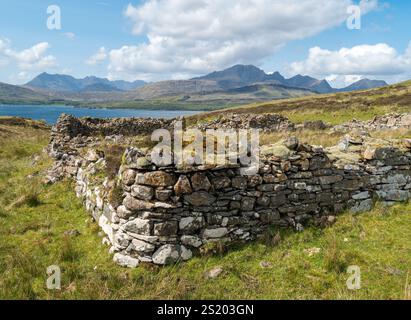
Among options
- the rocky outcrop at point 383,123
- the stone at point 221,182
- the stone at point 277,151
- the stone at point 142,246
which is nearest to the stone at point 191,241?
the stone at point 142,246

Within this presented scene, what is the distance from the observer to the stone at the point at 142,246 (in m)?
6.43

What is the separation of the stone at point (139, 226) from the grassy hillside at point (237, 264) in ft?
2.40

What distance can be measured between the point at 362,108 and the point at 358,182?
1327 inches

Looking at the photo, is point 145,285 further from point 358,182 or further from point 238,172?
point 358,182

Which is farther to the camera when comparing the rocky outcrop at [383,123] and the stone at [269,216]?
the rocky outcrop at [383,123]

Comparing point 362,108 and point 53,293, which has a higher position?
point 362,108

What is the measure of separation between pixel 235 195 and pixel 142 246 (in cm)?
230

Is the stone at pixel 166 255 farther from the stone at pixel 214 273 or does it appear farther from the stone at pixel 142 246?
the stone at pixel 214 273

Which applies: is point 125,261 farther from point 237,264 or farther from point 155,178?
point 237,264

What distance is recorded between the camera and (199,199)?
21.9 ft

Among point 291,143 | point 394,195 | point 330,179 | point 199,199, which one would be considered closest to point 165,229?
point 199,199
